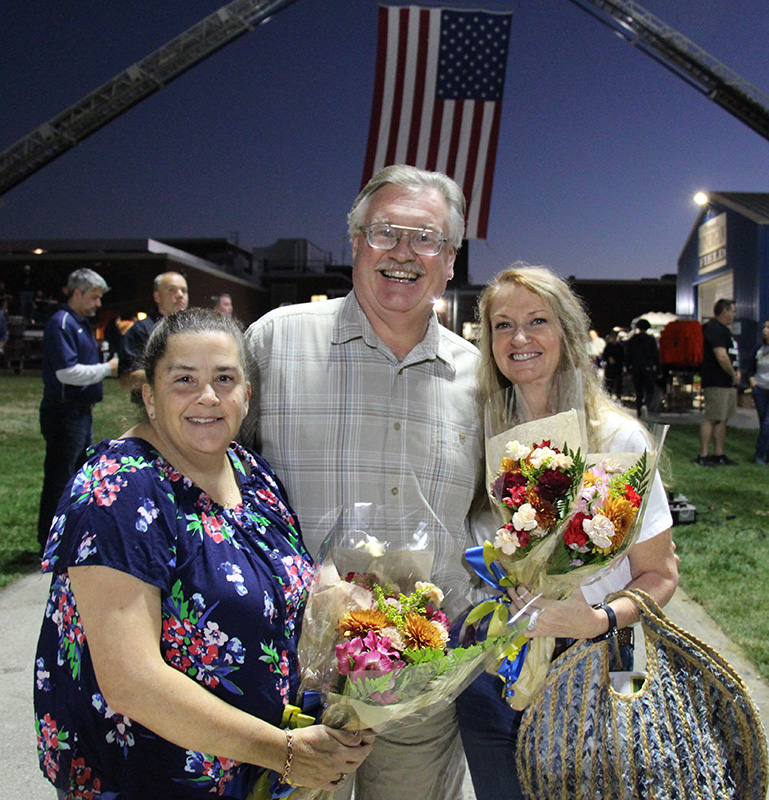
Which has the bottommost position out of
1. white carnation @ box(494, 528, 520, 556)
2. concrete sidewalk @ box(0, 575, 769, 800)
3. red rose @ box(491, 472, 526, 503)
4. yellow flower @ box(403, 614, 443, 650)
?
concrete sidewalk @ box(0, 575, 769, 800)

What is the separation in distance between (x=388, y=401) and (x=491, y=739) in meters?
1.06

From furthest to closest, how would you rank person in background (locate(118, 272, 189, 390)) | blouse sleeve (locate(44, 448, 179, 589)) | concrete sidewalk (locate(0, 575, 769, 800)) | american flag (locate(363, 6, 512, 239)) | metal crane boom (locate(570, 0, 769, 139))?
1. metal crane boom (locate(570, 0, 769, 139))
2. american flag (locate(363, 6, 512, 239))
3. person in background (locate(118, 272, 189, 390))
4. concrete sidewalk (locate(0, 575, 769, 800))
5. blouse sleeve (locate(44, 448, 179, 589))

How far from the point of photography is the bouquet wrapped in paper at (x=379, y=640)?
140 cm

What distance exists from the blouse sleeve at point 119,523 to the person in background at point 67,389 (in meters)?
3.85

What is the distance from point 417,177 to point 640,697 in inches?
65.2

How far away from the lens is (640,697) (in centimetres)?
158

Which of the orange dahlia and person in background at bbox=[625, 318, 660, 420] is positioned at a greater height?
person in background at bbox=[625, 318, 660, 420]

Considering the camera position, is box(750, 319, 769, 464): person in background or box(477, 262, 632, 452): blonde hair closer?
box(477, 262, 632, 452): blonde hair

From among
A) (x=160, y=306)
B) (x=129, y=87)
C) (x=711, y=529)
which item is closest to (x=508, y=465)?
(x=160, y=306)

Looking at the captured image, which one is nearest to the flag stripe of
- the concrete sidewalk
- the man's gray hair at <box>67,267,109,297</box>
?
the man's gray hair at <box>67,267,109,297</box>

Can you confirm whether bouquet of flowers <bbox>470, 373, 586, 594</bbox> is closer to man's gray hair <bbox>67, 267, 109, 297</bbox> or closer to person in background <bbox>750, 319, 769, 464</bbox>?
man's gray hair <bbox>67, 267, 109, 297</bbox>

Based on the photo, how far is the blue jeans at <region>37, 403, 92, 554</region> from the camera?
5129 millimetres

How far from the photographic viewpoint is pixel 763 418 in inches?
396

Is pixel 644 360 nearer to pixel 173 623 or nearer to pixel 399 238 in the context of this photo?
pixel 399 238
